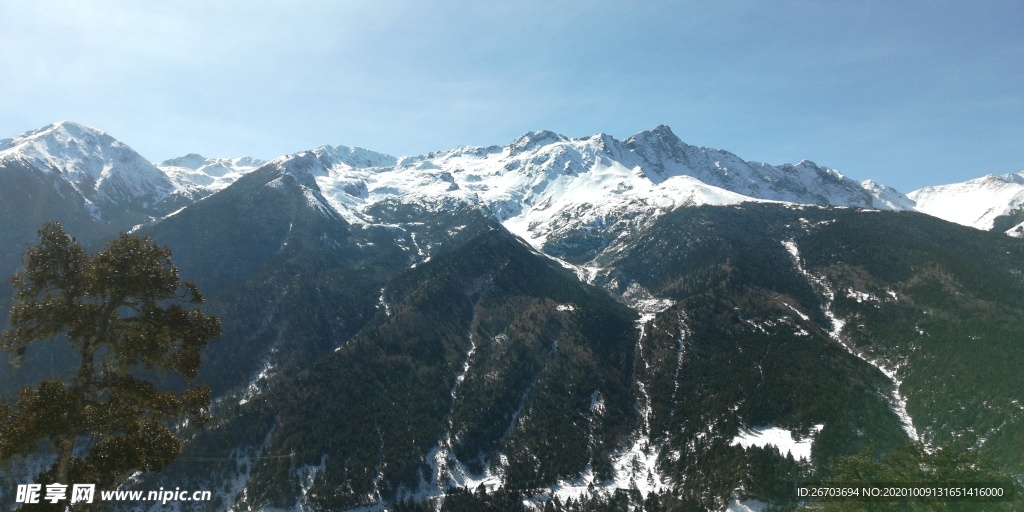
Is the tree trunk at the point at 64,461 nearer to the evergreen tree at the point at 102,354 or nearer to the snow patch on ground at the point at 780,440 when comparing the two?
the evergreen tree at the point at 102,354

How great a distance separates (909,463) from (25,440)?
68602 mm

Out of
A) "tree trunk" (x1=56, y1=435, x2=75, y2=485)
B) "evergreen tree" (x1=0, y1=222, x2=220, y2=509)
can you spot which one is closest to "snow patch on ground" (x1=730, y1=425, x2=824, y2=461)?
"evergreen tree" (x1=0, y1=222, x2=220, y2=509)

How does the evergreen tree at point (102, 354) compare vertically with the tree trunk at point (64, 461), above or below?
above

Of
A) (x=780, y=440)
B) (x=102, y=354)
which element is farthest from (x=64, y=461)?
(x=780, y=440)

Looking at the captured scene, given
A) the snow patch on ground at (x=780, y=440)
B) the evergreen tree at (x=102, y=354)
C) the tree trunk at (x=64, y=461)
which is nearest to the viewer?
the tree trunk at (x=64, y=461)

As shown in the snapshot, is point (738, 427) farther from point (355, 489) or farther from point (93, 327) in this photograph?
point (93, 327)

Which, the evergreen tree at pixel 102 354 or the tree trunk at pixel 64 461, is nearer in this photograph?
the tree trunk at pixel 64 461

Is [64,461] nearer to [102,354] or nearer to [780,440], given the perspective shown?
[102,354]

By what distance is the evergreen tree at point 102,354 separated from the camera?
19.4 meters

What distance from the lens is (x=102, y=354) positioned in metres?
20.9

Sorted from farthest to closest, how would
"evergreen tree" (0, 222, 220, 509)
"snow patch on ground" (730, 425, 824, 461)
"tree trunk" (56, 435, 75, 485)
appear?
1. "snow patch on ground" (730, 425, 824, 461)
2. "evergreen tree" (0, 222, 220, 509)
3. "tree trunk" (56, 435, 75, 485)

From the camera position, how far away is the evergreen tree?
63.6 ft

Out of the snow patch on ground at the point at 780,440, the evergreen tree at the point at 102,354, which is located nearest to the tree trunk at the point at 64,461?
the evergreen tree at the point at 102,354

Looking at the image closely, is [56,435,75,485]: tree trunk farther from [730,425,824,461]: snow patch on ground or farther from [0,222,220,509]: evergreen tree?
[730,425,824,461]: snow patch on ground
